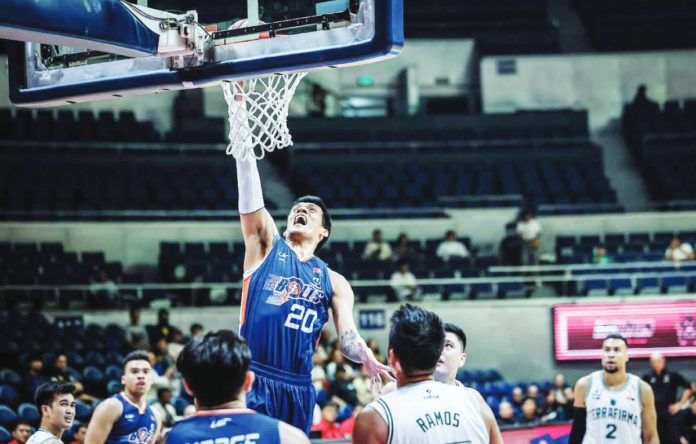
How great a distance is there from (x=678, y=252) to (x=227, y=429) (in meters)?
15.3

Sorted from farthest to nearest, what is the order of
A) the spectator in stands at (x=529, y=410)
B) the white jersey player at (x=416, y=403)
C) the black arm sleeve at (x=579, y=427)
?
the spectator in stands at (x=529, y=410) < the black arm sleeve at (x=579, y=427) < the white jersey player at (x=416, y=403)

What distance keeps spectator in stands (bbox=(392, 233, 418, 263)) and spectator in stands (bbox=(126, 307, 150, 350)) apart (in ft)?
16.1

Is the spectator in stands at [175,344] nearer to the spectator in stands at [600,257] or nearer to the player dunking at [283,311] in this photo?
the spectator in stands at [600,257]

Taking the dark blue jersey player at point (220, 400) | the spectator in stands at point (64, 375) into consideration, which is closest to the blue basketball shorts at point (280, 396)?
the dark blue jersey player at point (220, 400)

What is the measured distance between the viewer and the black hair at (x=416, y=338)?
13.0 ft

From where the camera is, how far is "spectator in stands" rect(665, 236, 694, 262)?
55.9 ft

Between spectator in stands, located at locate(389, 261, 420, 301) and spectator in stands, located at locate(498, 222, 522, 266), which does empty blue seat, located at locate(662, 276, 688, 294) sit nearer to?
spectator in stands, located at locate(498, 222, 522, 266)

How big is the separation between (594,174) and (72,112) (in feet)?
39.4

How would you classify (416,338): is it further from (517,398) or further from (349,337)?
(517,398)

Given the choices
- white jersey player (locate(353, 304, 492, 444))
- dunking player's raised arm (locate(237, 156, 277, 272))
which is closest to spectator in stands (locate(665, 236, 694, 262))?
dunking player's raised arm (locate(237, 156, 277, 272))

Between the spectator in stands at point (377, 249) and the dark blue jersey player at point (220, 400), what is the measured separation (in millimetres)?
14458

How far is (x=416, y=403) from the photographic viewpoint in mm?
4004

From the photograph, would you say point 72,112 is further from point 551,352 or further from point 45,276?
point 551,352

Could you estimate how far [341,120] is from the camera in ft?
74.9
